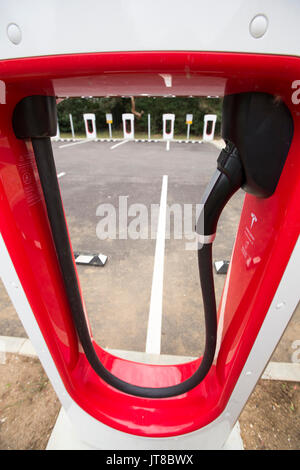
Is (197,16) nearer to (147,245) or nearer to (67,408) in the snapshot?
(67,408)

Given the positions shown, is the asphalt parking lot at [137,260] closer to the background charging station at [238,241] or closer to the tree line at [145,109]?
the background charging station at [238,241]

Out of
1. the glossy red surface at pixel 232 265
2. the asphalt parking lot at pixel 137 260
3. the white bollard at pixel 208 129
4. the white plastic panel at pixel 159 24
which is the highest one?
the white plastic panel at pixel 159 24

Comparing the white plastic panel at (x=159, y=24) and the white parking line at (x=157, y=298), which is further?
the white parking line at (x=157, y=298)

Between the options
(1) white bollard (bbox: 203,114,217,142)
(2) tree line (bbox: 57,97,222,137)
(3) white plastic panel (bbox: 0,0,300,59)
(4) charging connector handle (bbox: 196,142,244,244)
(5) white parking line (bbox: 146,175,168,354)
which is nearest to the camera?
(3) white plastic panel (bbox: 0,0,300,59)

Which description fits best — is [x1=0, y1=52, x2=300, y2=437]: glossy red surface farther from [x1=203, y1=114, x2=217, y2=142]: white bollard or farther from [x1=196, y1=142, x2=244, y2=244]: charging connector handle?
[x1=203, y1=114, x2=217, y2=142]: white bollard

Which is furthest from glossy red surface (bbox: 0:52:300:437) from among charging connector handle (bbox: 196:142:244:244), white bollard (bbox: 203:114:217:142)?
white bollard (bbox: 203:114:217:142)

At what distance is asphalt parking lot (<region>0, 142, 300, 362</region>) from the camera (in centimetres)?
187

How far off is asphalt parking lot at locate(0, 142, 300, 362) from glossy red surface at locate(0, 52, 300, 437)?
2.39 ft

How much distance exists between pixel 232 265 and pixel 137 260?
1772mm

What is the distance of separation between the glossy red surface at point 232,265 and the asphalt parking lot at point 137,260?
727 millimetres

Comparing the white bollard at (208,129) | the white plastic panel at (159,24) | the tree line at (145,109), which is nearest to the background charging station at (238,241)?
the white plastic panel at (159,24)

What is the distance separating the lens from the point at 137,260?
270 cm

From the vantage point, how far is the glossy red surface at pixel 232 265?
0.37 metres

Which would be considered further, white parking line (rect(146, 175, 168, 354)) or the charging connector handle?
white parking line (rect(146, 175, 168, 354))
